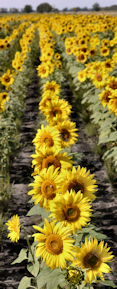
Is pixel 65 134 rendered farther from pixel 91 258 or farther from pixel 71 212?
pixel 91 258

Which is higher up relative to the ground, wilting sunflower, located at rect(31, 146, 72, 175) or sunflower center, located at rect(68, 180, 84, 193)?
wilting sunflower, located at rect(31, 146, 72, 175)

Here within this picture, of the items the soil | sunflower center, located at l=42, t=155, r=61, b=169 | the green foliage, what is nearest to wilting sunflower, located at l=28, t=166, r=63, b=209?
sunflower center, located at l=42, t=155, r=61, b=169

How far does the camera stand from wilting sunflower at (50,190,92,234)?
141cm

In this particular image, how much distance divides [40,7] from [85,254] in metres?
64.0

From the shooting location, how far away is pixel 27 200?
3.61 m

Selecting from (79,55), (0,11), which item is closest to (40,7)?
(0,11)

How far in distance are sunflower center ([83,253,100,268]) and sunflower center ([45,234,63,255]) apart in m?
0.16

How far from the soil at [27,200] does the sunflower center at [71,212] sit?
2.96ft

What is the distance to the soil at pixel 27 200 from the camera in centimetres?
262

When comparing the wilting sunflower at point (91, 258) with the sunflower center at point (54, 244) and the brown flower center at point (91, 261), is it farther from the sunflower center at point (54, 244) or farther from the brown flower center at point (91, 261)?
the sunflower center at point (54, 244)

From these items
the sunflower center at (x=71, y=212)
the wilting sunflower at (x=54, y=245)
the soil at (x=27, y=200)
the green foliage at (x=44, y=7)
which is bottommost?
the soil at (x=27, y=200)

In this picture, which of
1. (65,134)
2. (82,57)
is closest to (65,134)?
(65,134)

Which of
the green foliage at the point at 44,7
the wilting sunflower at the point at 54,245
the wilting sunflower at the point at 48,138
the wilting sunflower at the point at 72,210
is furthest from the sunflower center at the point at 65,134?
the green foliage at the point at 44,7

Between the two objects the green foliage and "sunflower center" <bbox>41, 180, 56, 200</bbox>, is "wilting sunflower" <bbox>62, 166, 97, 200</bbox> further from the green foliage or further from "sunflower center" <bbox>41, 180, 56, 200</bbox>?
the green foliage
